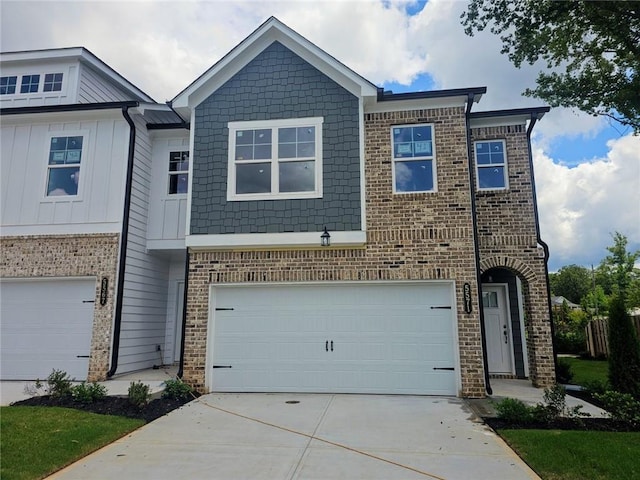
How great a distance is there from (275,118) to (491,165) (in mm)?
5155

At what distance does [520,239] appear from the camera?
9664mm

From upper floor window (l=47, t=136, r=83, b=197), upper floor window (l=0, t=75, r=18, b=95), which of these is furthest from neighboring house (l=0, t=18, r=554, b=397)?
upper floor window (l=0, t=75, r=18, b=95)

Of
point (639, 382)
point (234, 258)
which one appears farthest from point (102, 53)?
point (639, 382)

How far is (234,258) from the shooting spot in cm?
938

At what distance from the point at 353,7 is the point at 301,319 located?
7.07 metres

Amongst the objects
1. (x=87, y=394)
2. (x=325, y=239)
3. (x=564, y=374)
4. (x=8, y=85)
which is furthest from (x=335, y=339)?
(x=8, y=85)

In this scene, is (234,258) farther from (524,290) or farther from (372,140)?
(524,290)

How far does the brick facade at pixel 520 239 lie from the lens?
9219 mm

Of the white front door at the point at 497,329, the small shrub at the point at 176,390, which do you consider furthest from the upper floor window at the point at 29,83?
the white front door at the point at 497,329

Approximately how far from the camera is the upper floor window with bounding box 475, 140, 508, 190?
10078 mm

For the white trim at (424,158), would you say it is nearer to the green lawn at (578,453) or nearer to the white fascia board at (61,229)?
the green lawn at (578,453)

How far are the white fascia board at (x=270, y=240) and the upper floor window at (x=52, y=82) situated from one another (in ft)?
24.2

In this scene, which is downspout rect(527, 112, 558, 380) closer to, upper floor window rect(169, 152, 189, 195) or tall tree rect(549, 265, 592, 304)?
upper floor window rect(169, 152, 189, 195)

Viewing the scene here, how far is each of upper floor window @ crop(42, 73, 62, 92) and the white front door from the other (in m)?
13.3
